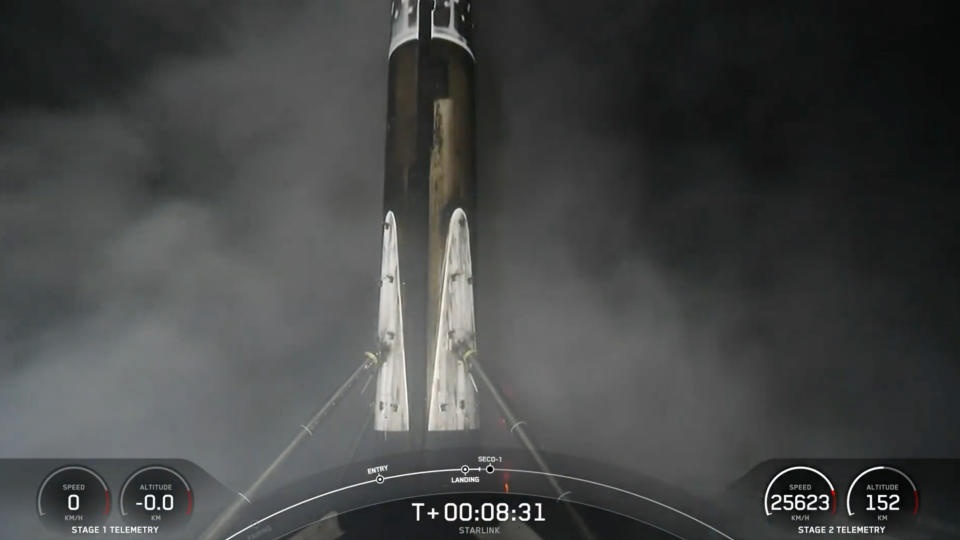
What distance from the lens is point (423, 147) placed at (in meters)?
0.95

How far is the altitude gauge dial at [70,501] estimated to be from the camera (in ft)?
2.96

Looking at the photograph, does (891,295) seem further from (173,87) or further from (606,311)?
(173,87)

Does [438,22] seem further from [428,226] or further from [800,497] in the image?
[800,497]

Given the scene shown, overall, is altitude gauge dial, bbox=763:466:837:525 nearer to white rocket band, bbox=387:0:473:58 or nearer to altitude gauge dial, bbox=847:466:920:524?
altitude gauge dial, bbox=847:466:920:524

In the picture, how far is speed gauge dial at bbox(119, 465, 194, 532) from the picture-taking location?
2.95 ft

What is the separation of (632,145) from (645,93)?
2.6 inches

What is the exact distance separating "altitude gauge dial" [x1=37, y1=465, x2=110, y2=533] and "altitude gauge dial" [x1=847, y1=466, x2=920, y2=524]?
85 cm

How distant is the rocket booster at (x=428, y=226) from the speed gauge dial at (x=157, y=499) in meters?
0.24

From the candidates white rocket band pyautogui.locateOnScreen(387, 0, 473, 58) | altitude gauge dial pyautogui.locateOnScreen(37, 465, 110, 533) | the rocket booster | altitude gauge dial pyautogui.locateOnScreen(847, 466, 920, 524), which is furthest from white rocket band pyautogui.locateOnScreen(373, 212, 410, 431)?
altitude gauge dial pyautogui.locateOnScreen(847, 466, 920, 524)

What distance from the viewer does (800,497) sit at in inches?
35.3

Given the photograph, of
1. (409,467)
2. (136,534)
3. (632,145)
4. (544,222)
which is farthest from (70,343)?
(632,145)

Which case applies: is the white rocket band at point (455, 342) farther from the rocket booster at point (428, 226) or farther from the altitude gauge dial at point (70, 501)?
the altitude gauge dial at point (70, 501)

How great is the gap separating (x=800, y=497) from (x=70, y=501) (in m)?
0.83

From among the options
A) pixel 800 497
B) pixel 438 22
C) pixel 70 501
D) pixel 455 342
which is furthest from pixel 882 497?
pixel 70 501
